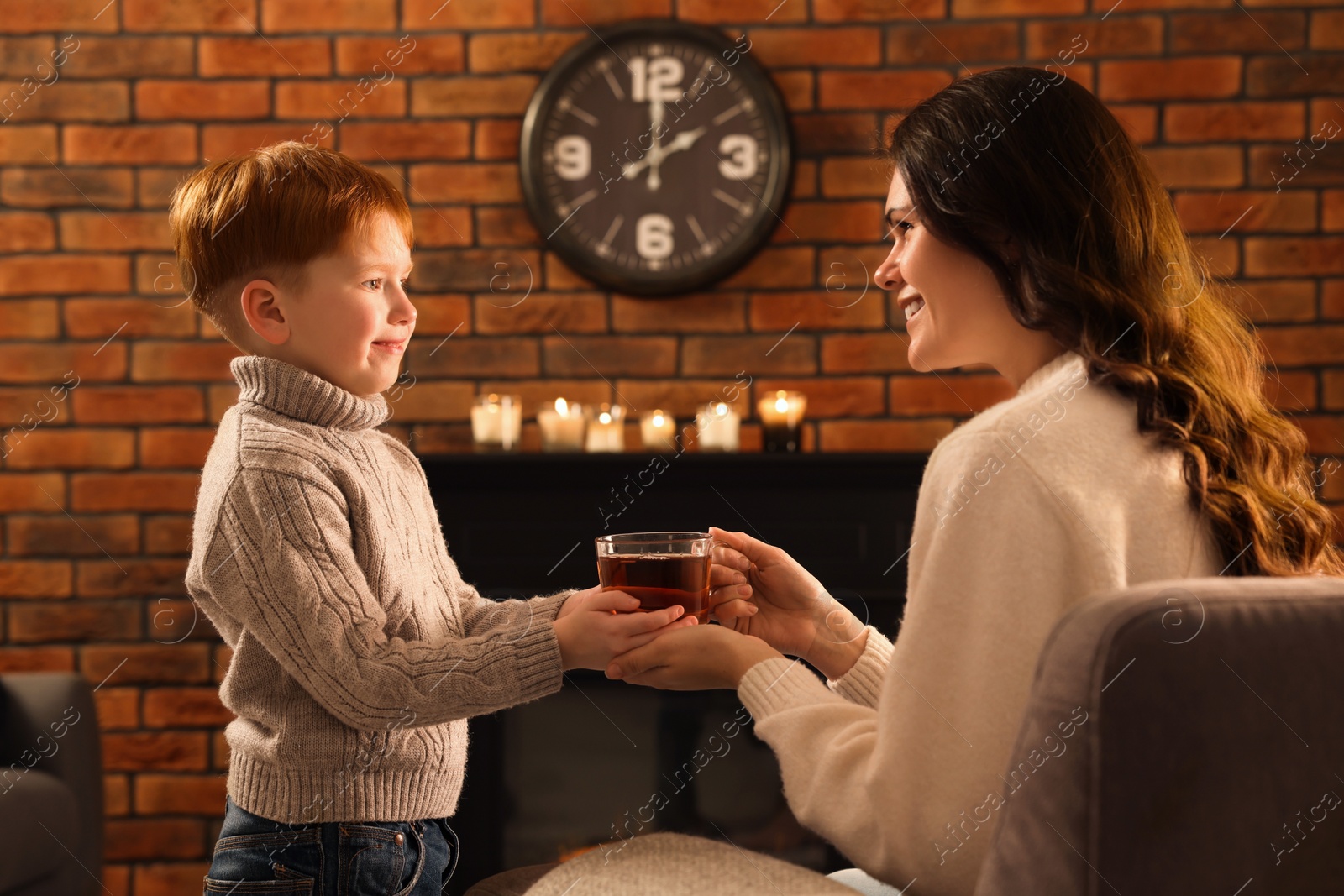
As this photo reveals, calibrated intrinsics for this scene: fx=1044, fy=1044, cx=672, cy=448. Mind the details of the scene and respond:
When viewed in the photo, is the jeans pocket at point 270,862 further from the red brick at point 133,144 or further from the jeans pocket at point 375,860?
the red brick at point 133,144

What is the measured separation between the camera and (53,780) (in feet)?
7.52

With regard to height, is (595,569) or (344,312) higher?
(344,312)

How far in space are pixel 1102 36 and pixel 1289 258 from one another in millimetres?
764

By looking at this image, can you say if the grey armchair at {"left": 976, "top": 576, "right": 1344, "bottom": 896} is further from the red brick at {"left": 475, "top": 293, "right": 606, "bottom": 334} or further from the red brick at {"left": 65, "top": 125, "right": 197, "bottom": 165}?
the red brick at {"left": 65, "top": 125, "right": 197, "bottom": 165}

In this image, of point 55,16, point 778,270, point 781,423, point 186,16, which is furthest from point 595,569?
point 55,16

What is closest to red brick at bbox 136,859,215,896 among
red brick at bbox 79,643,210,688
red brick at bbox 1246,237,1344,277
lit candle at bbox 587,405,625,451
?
red brick at bbox 79,643,210,688

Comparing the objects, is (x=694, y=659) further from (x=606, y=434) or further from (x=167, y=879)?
(x=167, y=879)

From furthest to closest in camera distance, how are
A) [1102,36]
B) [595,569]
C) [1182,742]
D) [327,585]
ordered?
[1102,36], [595,569], [327,585], [1182,742]

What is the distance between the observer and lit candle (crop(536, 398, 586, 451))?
2.63 meters

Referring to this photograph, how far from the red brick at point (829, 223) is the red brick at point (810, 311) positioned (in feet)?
0.47

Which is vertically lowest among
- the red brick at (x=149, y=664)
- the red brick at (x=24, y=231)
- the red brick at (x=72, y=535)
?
the red brick at (x=149, y=664)

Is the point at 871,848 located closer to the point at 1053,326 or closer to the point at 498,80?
the point at 1053,326

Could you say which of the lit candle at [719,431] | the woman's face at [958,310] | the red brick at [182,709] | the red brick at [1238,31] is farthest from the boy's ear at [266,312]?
the red brick at [1238,31]

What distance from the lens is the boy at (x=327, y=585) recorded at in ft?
3.55
